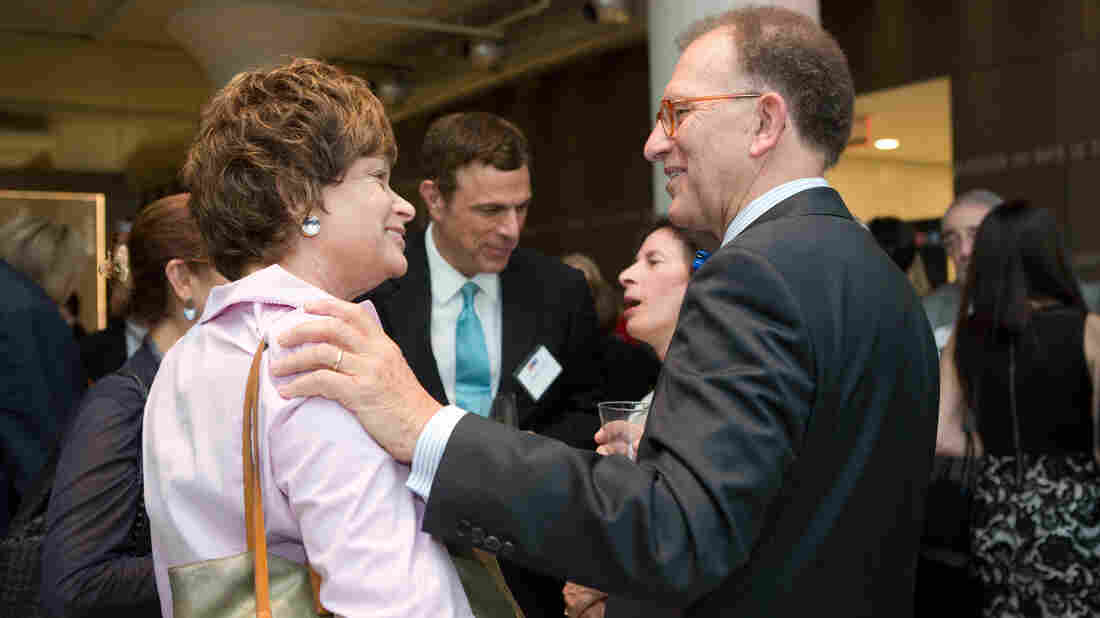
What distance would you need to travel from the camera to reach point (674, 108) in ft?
5.07

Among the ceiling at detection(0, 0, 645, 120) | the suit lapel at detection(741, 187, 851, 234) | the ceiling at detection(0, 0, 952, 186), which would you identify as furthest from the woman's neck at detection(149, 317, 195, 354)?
the ceiling at detection(0, 0, 645, 120)

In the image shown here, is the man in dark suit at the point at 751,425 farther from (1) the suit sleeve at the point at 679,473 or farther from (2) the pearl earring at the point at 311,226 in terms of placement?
(2) the pearl earring at the point at 311,226

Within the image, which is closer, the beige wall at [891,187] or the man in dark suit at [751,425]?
the man in dark suit at [751,425]

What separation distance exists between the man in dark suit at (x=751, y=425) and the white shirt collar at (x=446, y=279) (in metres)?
1.62

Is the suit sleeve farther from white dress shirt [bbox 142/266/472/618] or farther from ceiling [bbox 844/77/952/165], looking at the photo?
ceiling [bbox 844/77/952/165]

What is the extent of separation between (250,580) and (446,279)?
6.37ft

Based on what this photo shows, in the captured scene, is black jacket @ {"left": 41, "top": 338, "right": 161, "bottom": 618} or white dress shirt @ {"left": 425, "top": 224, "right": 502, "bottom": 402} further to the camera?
white dress shirt @ {"left": 425, "top": 224, "right": 502, "bottom": 402}

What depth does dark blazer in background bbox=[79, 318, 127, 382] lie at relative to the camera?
164 inches

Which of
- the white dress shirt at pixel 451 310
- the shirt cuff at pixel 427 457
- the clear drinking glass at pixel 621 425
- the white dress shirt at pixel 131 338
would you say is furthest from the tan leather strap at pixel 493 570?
the white dress shirt at pixel 131 338

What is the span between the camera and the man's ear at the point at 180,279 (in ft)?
7.16

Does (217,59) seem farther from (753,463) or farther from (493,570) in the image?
(753,463)

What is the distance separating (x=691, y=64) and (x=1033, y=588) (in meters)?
2.19

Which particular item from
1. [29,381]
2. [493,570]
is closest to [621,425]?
[493,570]

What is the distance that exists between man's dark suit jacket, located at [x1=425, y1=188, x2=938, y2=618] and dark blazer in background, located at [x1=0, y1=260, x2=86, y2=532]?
6.95 ft
